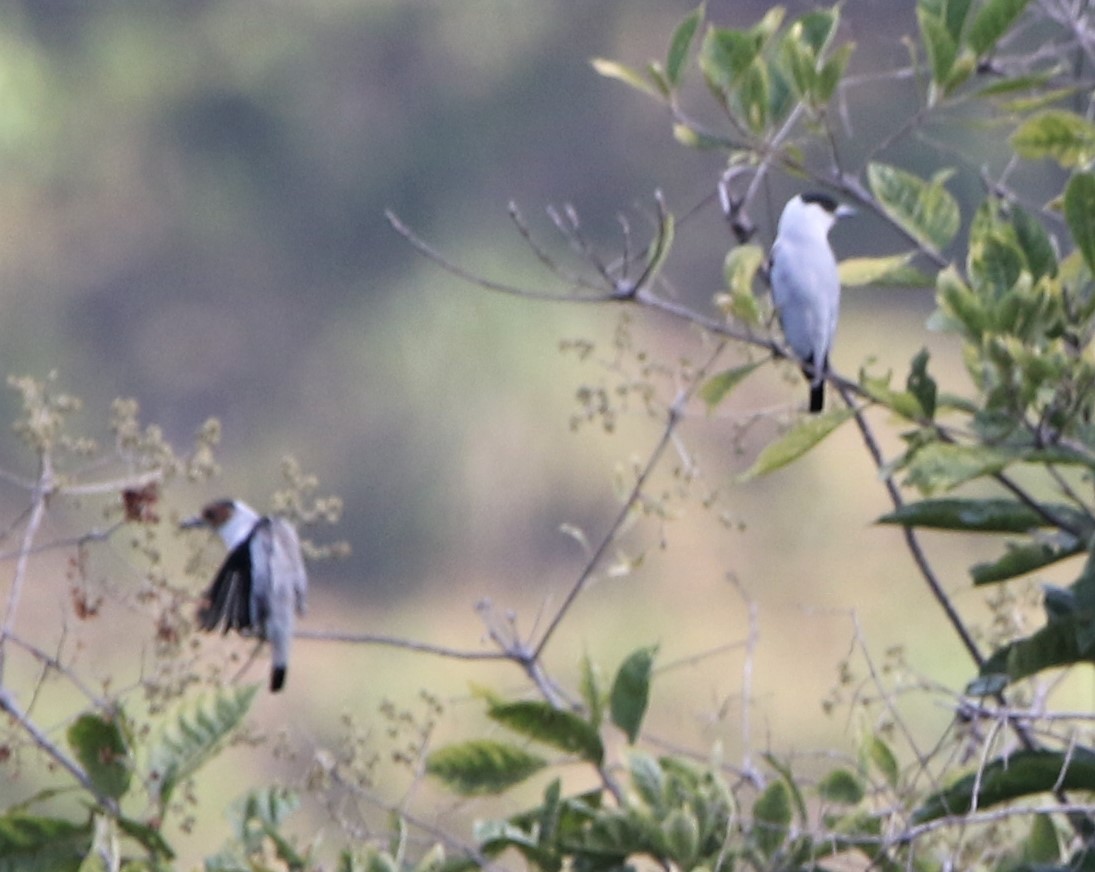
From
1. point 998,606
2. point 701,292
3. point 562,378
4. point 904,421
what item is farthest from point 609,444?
point 904,421

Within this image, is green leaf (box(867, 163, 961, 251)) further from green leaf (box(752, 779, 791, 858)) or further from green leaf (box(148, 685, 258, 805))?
green leaf (box(148, 685, 258, 805))

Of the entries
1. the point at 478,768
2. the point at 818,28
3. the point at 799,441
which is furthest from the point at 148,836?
the point at 818,28

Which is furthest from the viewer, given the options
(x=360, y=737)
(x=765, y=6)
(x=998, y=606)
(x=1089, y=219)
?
(x=765, y=6)

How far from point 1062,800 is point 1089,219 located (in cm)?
61

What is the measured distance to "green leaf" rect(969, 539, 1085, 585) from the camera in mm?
1867

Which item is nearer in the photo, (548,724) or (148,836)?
(148,836)

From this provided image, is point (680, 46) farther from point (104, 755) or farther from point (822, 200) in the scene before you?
point (822, 200)

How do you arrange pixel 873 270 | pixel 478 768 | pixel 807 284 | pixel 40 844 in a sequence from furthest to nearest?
1. pixel 807 284
2. pixel 873 270
3. pixel 478 768
4. pixel 40 844

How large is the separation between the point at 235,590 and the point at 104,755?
2.78ft

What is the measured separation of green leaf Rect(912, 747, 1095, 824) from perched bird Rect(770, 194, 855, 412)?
1128mm

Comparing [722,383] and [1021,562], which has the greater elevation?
[722,383]

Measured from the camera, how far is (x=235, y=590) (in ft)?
9.06

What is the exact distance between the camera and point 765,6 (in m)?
6.86

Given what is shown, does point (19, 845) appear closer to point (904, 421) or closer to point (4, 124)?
point (904, 421)
